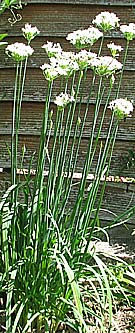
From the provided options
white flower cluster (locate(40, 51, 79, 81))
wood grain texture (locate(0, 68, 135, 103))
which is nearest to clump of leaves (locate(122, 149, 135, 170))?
wood grain texture (locate(0, 68, 135, 103))

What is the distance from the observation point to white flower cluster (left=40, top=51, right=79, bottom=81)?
172cm

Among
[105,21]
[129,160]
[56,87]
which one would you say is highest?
[105,21]

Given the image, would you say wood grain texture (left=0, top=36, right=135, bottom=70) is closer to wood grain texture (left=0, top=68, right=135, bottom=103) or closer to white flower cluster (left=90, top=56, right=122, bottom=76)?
wood grain texture (left=0, top=68, right=135, bottom=103)

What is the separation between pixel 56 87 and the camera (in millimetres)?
3283

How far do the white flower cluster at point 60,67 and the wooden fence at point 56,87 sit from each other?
1.36m

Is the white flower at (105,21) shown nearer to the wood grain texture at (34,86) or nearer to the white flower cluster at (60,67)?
the white flower cluster at (60,67)

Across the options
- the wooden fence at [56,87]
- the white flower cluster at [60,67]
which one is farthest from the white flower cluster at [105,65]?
the wooden fence at [56,87]

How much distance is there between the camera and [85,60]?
5.87 feet

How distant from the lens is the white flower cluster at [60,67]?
1.72 m

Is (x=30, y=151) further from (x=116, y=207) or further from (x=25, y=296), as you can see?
(x=25, y=296)

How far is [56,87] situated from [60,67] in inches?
60.4

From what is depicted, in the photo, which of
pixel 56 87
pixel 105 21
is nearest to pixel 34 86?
pixel 56 87

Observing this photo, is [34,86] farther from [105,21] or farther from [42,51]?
[105,21]

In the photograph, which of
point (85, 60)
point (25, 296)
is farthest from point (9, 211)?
point (85, 60)
